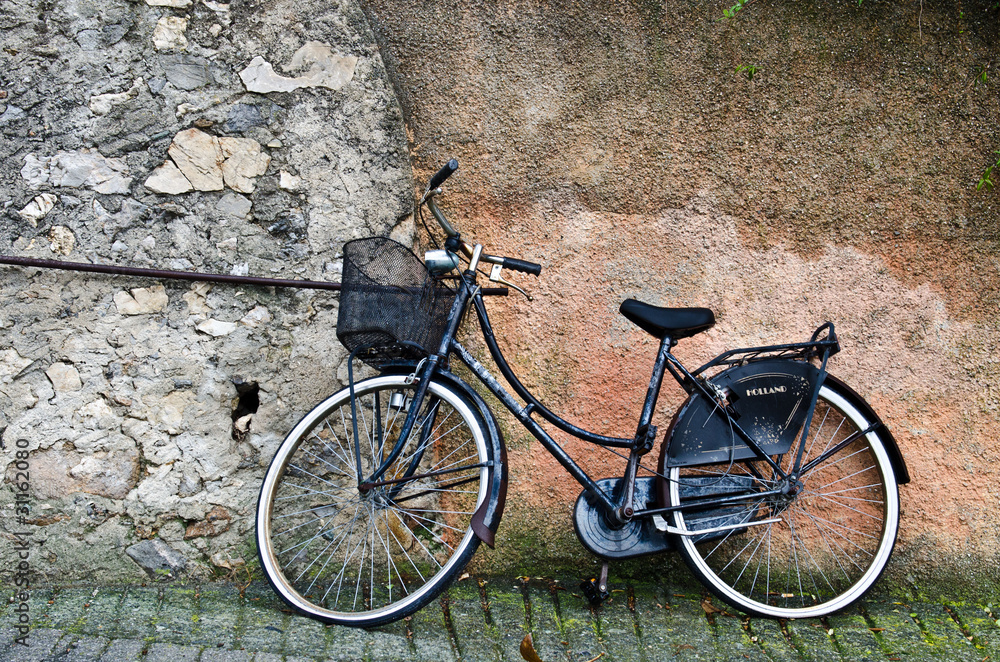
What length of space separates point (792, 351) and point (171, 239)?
8.78 feet

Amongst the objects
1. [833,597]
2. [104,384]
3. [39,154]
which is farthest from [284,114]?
[833,597]

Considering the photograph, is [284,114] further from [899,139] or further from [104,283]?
[899,139]

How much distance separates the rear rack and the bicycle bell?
1.07 meters

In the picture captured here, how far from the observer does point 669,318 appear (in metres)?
2.84

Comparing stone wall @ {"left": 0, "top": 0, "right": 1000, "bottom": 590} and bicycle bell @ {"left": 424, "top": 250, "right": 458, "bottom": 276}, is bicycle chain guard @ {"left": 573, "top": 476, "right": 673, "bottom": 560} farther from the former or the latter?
bicycle bell @ {"left": 424, "top": 250, "right": 458, "bottom": 276}

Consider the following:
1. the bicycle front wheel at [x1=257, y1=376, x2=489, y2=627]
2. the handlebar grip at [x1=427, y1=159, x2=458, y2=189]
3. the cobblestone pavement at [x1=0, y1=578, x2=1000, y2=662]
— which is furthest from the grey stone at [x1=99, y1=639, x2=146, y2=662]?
the handlebar grip at [x1=427, y1=159, x2=458, y2=189]

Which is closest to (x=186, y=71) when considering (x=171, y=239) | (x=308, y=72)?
(x=308, y=72)

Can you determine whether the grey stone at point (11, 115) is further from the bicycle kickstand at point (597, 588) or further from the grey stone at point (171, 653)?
the bicycle kickstand at point (597, 588)

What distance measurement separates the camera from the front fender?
2.73 metres

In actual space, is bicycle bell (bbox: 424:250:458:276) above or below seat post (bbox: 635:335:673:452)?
above

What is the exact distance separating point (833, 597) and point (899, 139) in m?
2.05

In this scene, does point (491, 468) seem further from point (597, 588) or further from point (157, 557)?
point (157, 557)

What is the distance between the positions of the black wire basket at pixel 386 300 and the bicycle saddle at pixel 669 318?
771 mm

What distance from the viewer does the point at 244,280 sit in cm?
311
